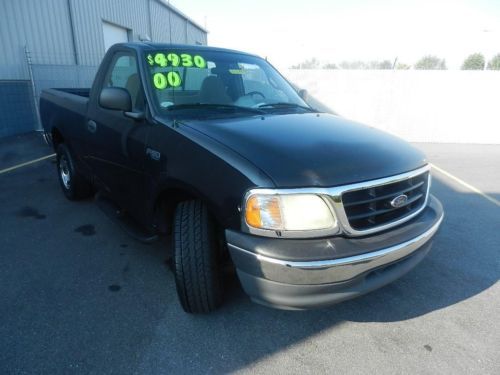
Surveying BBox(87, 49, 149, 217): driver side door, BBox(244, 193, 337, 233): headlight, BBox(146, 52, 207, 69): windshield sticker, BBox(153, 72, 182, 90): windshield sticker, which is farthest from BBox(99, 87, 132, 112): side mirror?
BBox(244, 193, 337, 233): headlight

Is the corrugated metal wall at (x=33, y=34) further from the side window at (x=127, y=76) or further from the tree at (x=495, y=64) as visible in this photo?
the tree at (x=495, y=64)

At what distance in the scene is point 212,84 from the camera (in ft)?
9.87

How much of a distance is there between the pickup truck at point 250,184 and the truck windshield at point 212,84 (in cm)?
1

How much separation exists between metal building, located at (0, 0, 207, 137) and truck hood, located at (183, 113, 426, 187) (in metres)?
8.57

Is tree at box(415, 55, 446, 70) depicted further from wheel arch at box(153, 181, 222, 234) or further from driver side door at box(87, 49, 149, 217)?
wheel arch at box(153, 181, 222, 234)

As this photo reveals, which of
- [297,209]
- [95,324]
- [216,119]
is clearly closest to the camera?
[297,209]

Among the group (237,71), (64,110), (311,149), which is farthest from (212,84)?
(64,110)

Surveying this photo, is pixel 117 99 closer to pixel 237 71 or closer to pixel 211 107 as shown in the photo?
pixel 211 107

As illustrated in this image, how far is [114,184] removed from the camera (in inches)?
126

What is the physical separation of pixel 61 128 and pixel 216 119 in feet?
8.94

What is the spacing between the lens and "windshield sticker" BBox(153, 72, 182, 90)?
276 cm

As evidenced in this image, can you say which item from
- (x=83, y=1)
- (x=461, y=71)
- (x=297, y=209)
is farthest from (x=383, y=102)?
(x=83, y=1)

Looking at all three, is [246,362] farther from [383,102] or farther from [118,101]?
[383,102]

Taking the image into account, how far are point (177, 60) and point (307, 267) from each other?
6.98ft
